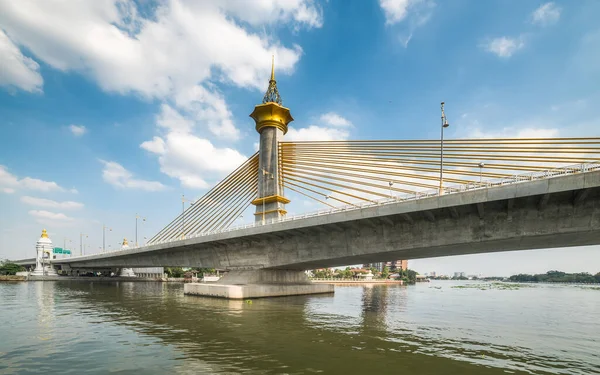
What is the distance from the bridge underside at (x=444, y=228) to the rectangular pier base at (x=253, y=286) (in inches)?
56.7

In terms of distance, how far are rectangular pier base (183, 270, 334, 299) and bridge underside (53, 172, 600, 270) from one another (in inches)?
56.7

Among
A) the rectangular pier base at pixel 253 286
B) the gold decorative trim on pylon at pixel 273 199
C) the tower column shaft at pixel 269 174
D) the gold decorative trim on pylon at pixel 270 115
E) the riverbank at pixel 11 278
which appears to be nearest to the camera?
the rectangular pier base at pixel 253 286

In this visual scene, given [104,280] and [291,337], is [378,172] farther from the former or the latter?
[104,280]

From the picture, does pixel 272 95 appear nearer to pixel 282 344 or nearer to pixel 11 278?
pixel 282 344

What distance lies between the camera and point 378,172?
28.0 metres

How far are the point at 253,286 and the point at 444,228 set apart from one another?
2086cm

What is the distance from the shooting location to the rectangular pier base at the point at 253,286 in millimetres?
33844

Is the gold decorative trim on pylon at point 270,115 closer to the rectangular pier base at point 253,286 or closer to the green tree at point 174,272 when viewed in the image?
the rectangular pier base at point 253,286

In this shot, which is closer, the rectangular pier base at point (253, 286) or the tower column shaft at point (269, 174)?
the rectangular pier base at point (253, 286)

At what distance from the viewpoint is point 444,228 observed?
2372 centimetres

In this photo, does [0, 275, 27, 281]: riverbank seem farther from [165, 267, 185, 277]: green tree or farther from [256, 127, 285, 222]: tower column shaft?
[256, 127, 285, 222]: tower column shaft

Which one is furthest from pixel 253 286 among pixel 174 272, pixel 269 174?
pixel 174 272

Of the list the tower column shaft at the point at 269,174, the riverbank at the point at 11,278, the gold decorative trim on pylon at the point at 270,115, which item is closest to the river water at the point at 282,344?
the tower column shaft at the point at 269,174

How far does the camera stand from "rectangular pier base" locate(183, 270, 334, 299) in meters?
33.8
